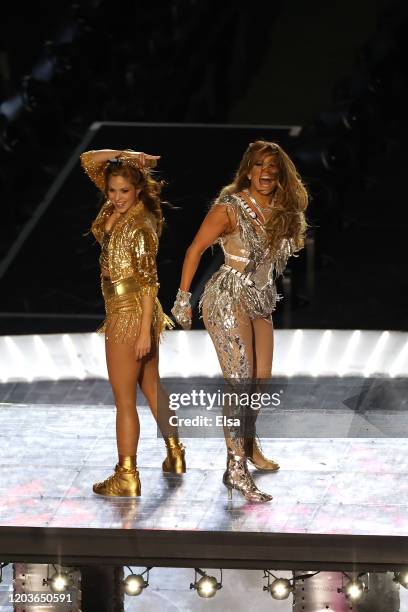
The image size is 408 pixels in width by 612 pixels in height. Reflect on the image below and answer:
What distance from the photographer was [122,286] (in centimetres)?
686

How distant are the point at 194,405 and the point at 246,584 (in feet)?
5.98

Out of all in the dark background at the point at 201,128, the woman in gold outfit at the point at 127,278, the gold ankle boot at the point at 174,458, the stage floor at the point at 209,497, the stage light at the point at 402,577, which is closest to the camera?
the stage floor at the point at 209,497

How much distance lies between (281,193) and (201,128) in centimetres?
566

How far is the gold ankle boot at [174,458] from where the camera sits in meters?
7.13

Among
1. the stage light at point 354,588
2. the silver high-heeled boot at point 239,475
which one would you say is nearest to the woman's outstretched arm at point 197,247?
the silver high-heeled boot at point 239,475

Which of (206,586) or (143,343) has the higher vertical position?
(143,343)

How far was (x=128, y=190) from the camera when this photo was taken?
22.2 ft

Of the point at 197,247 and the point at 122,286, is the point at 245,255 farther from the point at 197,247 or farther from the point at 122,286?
the point at 122,286

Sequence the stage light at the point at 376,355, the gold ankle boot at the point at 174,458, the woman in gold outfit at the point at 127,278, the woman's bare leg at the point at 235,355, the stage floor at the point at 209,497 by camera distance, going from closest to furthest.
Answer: the stage floor at the point at 209,497
the woman in gold outfit at the point at 127,278
the woman's bare leg at the point at 235,355
the gold ankle boot at the point at 174,458
the stage light at the point at 376,355

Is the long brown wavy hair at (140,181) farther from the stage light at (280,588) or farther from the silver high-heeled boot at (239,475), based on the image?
the stage light at (280,588)

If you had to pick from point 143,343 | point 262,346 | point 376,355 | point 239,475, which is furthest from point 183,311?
point 376,355

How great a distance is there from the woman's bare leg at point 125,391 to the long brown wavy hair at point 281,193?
73 centimetres

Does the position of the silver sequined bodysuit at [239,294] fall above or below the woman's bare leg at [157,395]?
above

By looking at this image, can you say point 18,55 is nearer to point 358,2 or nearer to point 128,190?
point 358,2
